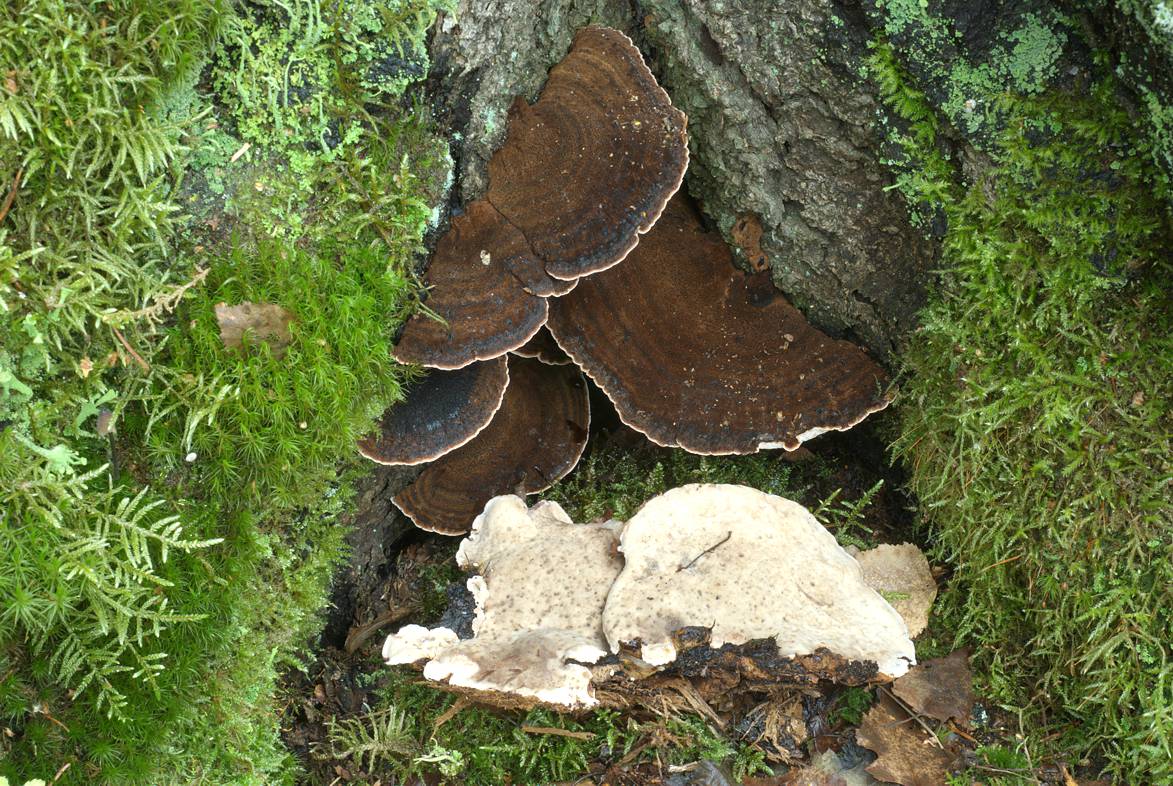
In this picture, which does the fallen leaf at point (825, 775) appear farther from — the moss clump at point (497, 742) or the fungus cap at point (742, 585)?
the fungus cap at point (742, 585)

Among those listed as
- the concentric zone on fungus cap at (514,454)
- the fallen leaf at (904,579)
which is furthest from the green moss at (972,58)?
the concentric zone on fungus cap at (514,454)

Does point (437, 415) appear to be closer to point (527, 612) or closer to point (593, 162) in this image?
point (527, 612)

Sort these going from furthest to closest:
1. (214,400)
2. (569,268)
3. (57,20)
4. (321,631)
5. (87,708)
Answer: (321,631)
(569,268)
(214,400)
(87,708)
(57,20)

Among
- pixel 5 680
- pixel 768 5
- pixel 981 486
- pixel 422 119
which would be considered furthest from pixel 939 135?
pixel 5 680

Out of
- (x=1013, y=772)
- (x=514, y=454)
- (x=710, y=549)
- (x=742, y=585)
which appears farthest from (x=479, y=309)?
(x=1013, y=772)

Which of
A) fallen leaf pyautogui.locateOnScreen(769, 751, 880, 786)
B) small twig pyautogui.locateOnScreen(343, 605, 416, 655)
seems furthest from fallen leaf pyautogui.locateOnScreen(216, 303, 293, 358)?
fallen leaf pyautogui.locateOnScreen(769, 751, 880, 786)

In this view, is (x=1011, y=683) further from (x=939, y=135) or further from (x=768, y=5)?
(x=768, y=5)

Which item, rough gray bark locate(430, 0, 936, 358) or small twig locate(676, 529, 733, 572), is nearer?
small twig locate(676, 529, 733, 572)

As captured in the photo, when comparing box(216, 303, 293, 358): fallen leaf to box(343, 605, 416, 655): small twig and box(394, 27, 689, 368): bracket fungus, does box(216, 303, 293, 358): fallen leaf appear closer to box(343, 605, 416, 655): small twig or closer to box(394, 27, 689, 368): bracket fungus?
box(394, 27, 689, 368): bracket fungus
